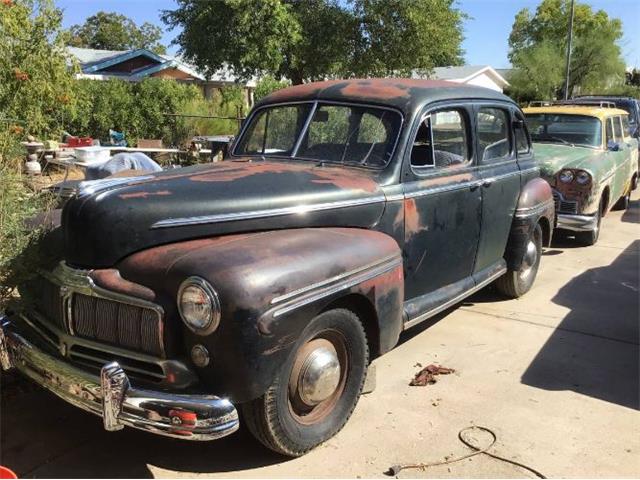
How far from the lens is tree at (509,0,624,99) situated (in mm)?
37219

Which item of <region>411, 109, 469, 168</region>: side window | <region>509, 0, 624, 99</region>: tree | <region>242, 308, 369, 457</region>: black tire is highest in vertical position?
<region>509, 0, 624, 99</region>: tree

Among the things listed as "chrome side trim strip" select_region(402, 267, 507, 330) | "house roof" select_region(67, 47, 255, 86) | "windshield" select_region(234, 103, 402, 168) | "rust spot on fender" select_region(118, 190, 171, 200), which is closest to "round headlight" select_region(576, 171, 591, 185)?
"chrome side trim strip" select_region(402, 267, 507, 330)

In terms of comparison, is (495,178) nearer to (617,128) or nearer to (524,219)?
(524,219)

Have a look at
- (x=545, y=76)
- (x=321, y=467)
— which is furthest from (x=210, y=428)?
(x=545, y=76)

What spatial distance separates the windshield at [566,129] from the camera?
27.7ft

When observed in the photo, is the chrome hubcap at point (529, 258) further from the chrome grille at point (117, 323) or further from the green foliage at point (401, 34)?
the green foliage at point (401, 34)

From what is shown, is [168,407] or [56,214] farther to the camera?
[56,214]

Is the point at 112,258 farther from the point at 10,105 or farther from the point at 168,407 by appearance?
the point at 10,105

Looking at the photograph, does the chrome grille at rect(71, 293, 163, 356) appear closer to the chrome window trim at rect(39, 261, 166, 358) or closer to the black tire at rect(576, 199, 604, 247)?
the chrome window trim at rect(39, 261, 166, 358)

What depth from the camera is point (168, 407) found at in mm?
2527

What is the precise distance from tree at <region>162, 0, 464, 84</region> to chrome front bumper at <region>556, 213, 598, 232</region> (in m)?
13.1

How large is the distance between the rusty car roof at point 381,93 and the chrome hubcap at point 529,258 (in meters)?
1.76

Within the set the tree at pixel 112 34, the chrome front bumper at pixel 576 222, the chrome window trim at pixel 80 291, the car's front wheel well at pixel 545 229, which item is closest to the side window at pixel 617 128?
the chrome front bumper at pixel 576 222

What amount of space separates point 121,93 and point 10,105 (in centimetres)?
828
